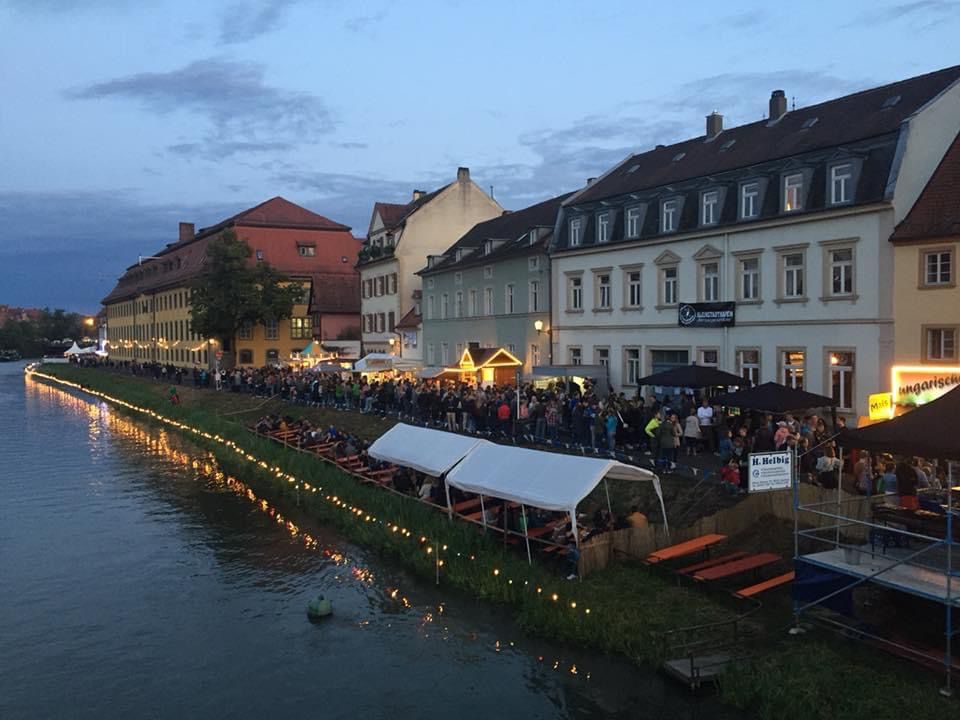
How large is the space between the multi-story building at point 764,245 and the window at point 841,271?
0.03m

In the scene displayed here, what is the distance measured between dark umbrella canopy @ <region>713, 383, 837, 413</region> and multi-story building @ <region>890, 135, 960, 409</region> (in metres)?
5.56

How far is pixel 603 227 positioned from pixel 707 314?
6.88 m

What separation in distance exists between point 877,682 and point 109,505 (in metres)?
23.3

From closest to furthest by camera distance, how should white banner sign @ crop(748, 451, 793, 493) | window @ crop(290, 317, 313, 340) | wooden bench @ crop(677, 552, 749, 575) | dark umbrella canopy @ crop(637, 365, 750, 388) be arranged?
wooden bench @ crop(677, 552, 749, 575) → white banner sign @ crop(748, 451, 793, 493) → dark umbrella canopy @ crop(637, 365, 750, 388) → window @ crop(290, 317, 313, 340)

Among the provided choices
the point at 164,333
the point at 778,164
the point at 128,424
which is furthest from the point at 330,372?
the point at 164,333

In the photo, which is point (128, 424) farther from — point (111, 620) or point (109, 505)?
point (111, 620)

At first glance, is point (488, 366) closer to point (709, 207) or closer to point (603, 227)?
point (603, 227)

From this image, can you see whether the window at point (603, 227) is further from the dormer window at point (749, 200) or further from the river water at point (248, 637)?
the river water at point (248, 637)

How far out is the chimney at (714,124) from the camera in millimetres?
34562

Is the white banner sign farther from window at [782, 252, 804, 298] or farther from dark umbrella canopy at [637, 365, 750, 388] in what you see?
window at [782, 252, 804, 298]

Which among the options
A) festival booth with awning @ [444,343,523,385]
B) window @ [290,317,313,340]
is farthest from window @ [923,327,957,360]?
window @ [290,317,313,340]

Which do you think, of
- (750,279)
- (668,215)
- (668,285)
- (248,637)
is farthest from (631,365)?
(248,637)

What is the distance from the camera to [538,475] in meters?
17.4

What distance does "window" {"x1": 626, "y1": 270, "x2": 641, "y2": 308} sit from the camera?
33594mm
